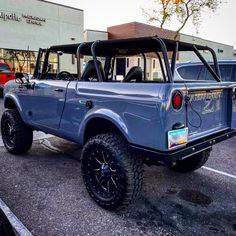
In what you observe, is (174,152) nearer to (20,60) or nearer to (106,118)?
(106,118)

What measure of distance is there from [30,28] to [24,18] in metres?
0.97

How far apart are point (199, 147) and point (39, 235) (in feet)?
6.15

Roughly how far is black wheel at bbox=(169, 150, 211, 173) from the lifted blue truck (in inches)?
0.6

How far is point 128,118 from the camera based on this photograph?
2732mm

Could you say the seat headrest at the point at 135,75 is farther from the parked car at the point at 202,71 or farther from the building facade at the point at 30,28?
the building facade at the point at 30,28

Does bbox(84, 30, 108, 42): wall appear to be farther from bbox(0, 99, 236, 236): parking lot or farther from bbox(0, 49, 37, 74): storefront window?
bbox(0, 99, 236, 236): parking lot

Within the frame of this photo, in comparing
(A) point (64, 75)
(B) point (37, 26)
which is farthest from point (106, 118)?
(B) point (37, 26)

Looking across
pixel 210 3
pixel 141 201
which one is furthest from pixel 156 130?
pixel 210 3

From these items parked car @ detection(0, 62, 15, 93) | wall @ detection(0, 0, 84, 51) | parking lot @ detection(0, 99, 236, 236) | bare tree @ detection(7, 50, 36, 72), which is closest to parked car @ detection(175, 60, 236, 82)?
parking lot @ detection(0, 99, 236, 236)

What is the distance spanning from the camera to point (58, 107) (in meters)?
3.76

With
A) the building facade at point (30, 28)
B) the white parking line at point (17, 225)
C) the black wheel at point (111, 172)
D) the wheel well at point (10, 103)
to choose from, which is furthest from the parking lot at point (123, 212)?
the building facade at point (30, 28)

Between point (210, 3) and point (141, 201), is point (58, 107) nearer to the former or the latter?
point (141, 201)

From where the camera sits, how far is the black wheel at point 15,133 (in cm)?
469

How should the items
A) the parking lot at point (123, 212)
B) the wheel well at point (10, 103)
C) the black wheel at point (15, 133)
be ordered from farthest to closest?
the wheel well at point (10, 103), the black wheel at point (15, 133), the parking lot at point (123, 212)
